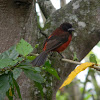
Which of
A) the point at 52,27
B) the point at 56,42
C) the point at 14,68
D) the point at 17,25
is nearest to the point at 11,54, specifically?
the point at 14,68

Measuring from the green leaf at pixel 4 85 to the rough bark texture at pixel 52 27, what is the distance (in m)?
0.98

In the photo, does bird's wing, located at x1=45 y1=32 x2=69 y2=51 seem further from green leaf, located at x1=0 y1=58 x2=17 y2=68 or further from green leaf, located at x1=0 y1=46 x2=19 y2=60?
green leaf, located at x1=0 y1=58 x2=17 y2=68

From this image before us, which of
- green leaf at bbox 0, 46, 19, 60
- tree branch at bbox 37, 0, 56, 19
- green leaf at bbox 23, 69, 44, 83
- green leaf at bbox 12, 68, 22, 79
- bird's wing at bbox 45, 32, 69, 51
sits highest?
tree branch at bbox 37, 0, 56, 19

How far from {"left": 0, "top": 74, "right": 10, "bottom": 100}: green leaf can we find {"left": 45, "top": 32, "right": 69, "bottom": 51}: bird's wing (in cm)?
143

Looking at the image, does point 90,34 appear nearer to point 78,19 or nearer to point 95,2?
point 78,19

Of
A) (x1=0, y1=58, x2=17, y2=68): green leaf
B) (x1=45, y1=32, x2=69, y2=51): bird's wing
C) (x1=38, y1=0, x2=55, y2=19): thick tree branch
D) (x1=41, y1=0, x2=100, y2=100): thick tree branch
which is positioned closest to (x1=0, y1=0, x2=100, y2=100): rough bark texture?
(x1=41, y1=0, x2=100, y2=100): thick tree branch

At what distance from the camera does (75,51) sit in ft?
8.81

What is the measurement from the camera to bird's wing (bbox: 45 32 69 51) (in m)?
2.87

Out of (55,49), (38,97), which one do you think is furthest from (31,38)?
(38,97)

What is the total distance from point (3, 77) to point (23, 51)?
236mm

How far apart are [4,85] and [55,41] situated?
1.86m

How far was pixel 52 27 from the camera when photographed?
2861 mm

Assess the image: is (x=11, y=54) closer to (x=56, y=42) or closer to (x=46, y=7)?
(x=56, y=42)

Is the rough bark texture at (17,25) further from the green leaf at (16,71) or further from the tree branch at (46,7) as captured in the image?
the green leaf at (16,71)
